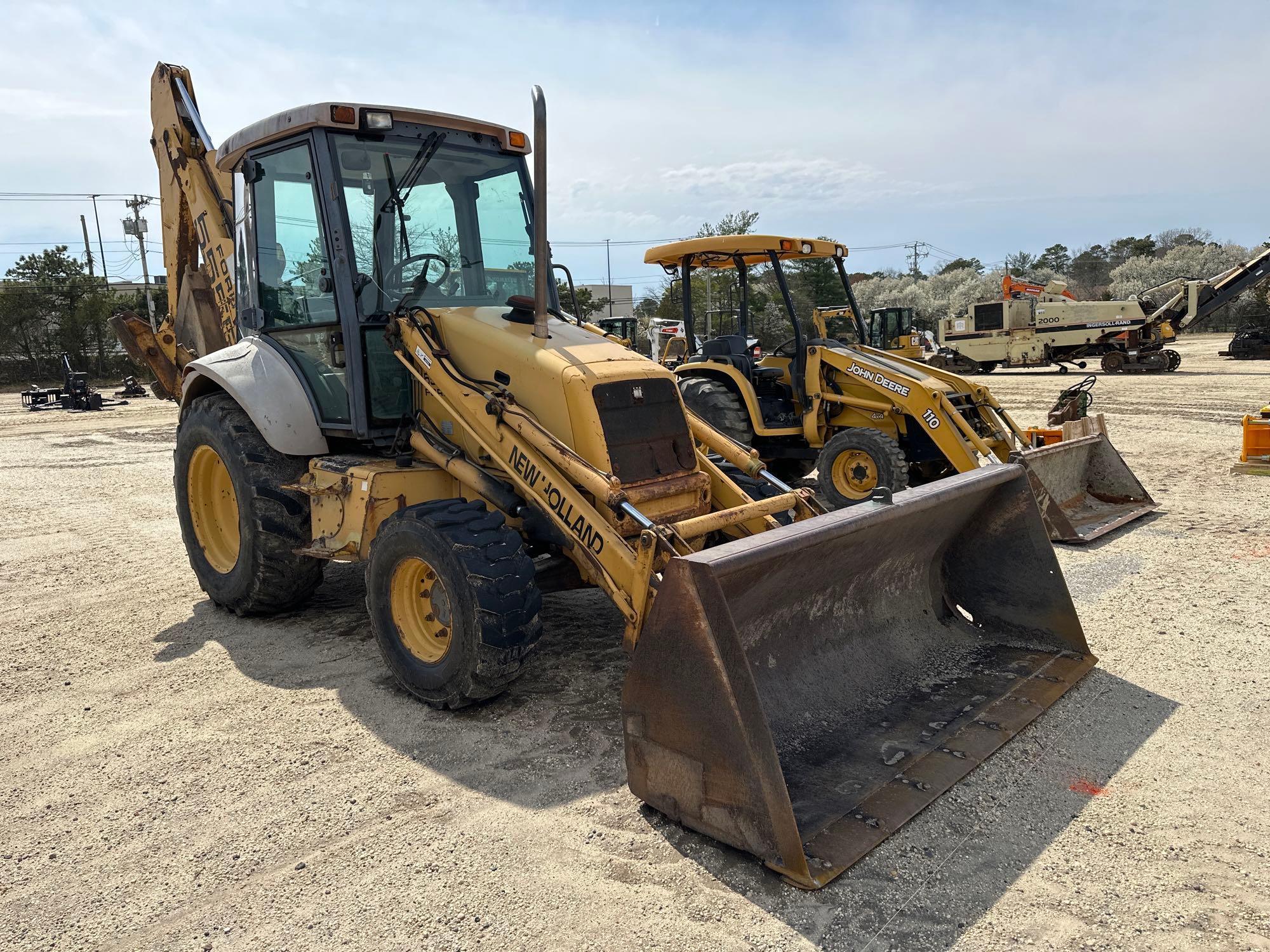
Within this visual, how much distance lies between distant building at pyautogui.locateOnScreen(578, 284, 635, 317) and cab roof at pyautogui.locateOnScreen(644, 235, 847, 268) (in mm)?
42512

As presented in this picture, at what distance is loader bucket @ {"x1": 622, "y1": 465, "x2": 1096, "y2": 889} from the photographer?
9.35ft

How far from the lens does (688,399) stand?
28.8 ft

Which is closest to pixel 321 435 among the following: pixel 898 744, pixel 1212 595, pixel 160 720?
pixel 160 720

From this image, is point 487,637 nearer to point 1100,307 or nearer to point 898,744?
point 898,744

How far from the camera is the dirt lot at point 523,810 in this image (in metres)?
2.60

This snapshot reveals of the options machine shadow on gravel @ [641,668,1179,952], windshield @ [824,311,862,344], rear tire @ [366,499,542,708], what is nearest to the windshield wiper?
rear tire @ [366,499,542,708]

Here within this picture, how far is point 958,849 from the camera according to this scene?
9.50ft

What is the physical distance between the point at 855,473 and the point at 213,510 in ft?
17.6

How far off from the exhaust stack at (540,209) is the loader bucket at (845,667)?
1704 mm

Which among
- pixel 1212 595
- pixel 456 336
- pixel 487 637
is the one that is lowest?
pixel 1212 595

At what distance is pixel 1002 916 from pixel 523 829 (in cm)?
155

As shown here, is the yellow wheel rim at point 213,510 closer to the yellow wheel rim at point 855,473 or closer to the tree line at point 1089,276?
the yellow wheel rim at point 855,473

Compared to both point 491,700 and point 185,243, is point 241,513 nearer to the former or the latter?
point 491,700

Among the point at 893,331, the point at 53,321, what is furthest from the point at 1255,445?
the point at 53,321
